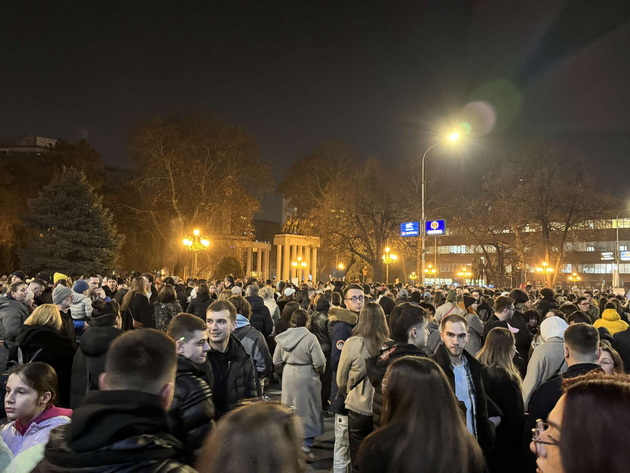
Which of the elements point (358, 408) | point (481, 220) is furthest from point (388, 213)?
point (358, 408)

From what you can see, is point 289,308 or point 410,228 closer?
point 289,308

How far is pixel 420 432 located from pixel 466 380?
2064mm

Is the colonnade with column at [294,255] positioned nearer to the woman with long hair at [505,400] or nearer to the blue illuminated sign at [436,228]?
the blue illuminated sign at [436,228]

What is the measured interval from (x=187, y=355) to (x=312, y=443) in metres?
4.30

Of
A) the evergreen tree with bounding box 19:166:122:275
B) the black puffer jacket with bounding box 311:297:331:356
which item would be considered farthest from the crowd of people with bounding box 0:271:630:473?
the evergreen tree with bounding box 19:166:122:275

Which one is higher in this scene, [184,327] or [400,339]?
[184,327]

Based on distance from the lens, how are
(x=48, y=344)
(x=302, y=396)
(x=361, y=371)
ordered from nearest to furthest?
1. (x=361, y=371)
2. (x=48, y=344)
3. (x=302, y=396)

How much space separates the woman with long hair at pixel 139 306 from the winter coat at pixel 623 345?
8033 mm

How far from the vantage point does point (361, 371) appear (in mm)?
5539

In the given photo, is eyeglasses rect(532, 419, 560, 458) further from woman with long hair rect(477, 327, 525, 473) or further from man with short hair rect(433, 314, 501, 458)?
woman with long hair rect(477, 327, 525, 473)

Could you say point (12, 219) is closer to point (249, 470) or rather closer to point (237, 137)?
point (237, 137)

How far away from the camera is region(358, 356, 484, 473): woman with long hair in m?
2.78

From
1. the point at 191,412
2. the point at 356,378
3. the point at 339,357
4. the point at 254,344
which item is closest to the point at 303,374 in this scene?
the point at 339,357

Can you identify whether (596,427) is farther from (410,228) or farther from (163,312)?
(410,228)
